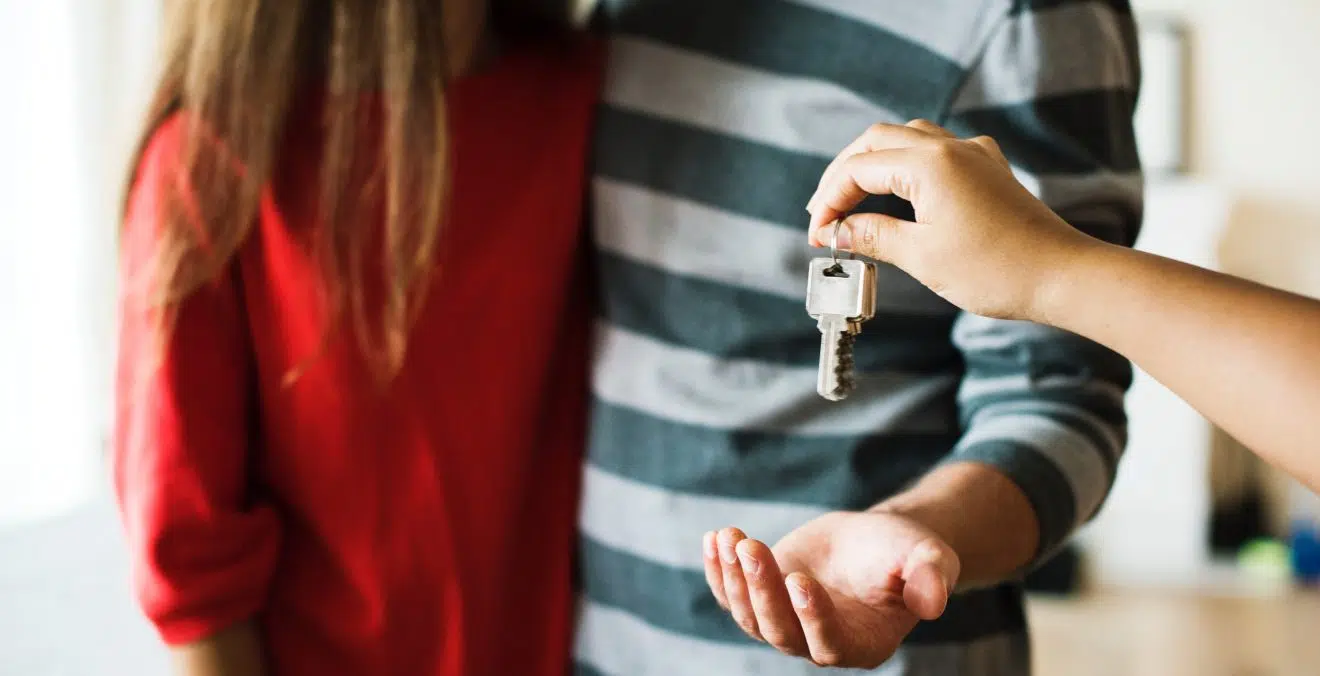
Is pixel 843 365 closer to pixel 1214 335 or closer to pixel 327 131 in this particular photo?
pixel 1214 335

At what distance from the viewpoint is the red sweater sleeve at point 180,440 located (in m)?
0.70

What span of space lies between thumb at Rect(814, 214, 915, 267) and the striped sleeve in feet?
0.65

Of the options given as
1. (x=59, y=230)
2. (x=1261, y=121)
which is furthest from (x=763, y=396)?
(x=1261, y=121)

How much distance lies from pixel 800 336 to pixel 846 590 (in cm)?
23

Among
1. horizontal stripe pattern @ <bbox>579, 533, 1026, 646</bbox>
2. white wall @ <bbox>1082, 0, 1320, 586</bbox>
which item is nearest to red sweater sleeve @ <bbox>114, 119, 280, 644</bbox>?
horizontal stripe pattern @ <bbox>579, 533, 1026, 646</bbox>

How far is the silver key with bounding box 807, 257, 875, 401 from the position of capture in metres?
0.46

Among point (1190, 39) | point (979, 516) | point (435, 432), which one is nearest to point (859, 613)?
point (979, 516)

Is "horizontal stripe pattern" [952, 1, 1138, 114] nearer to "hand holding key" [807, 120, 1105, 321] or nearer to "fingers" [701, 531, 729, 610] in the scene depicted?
"hand holding key" [807, 120, 1105, 321]

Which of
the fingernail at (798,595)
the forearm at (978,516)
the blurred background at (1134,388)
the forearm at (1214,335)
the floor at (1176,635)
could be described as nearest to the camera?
the forearm at (1214,335)

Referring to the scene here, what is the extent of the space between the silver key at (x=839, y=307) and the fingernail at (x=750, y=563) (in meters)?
0.08

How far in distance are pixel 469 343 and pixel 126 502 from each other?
247 mm

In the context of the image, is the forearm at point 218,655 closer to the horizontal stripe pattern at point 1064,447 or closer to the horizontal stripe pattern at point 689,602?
the horizontal stripe pattern at point 689,602

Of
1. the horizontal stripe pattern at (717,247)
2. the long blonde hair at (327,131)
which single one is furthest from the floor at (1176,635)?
the long blonde hair at (327,131)

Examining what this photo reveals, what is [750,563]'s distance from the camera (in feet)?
1.44
